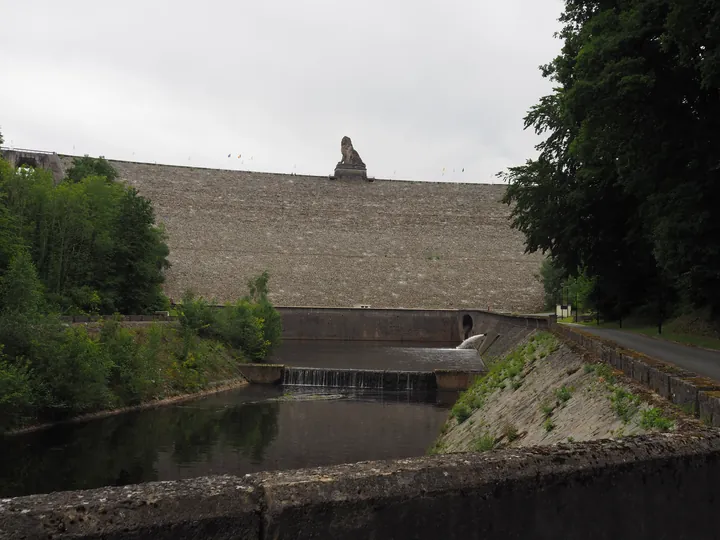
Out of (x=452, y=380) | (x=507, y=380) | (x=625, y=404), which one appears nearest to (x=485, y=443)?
(x=625, y=404)

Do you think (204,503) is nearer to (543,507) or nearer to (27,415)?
(543,507)

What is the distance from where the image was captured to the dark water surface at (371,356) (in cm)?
3656

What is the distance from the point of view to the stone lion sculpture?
93.0m

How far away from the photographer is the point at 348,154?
93.6 m

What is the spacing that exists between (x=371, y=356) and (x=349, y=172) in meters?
52.9

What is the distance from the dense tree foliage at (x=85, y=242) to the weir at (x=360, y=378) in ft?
34.6

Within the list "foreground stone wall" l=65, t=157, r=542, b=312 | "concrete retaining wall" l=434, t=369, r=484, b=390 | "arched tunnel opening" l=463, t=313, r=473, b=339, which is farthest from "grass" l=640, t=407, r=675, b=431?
"foreground stone wall" l=65, t=157, r=542, b=312

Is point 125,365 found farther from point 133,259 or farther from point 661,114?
point 661,114

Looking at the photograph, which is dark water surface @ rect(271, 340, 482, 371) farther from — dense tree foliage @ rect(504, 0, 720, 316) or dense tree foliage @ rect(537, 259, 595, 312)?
dense tree foliage @ rect(504, 0, 720, 316)

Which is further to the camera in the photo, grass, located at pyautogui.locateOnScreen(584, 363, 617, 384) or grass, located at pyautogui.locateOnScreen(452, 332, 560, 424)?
grass, located at pyautogui.locateOnScreen(452, 332, 560, 424)

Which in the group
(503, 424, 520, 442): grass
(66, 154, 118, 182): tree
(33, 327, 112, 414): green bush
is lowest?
(33, 327, 112, 414): green bush

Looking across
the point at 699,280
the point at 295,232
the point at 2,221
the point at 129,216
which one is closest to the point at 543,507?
A: the point at 699,280

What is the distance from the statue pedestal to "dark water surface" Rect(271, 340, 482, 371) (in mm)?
41629

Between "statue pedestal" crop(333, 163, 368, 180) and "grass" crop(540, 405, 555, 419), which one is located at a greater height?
"statue pedestal" crop(333, 163, 368, 180)
